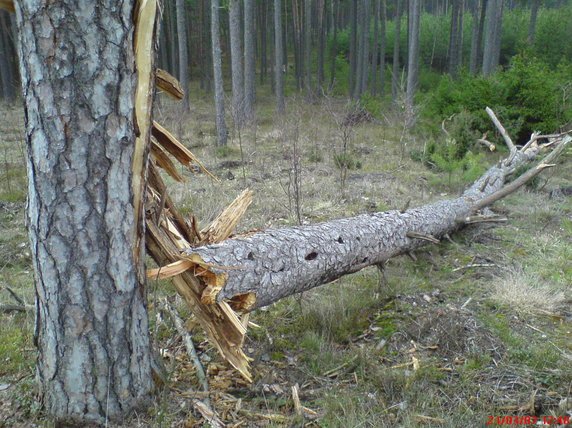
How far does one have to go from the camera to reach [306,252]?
3.21m

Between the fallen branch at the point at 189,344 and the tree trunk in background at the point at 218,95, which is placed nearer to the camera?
the fallen branch at the point at 189,344

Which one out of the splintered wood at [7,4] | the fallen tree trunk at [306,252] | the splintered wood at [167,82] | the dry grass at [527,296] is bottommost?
the dry grass at [527,296]

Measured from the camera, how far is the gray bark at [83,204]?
186 centimetres

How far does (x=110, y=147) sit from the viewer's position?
1.98 metres

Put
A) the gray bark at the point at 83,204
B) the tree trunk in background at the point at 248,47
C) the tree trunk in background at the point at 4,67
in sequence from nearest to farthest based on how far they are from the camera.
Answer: the gray bark at the point at 83,204 < the tree trunk in background at the point at 248,47 < the tree trunk in background at the point at 4,67

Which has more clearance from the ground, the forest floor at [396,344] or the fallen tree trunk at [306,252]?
the fallen tree trunk at [306,252]

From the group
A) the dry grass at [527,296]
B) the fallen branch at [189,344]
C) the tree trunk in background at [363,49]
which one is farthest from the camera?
the tree trunk in background at [363,49]

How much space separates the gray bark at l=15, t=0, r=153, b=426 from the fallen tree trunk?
0.56 meters

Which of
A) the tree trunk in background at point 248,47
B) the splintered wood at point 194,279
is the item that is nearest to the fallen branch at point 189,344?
the splintered wood at point 194,279

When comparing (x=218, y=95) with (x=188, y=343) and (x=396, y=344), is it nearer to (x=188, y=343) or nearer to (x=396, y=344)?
(x=188, y=343)

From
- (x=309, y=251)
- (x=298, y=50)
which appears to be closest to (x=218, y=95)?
(x=309, y=251)

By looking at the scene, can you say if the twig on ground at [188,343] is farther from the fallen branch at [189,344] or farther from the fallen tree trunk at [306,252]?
the fallen tree trunk at [306,252]

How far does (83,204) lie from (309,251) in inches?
67.1

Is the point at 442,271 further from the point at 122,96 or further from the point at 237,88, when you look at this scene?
the point at 237,88
